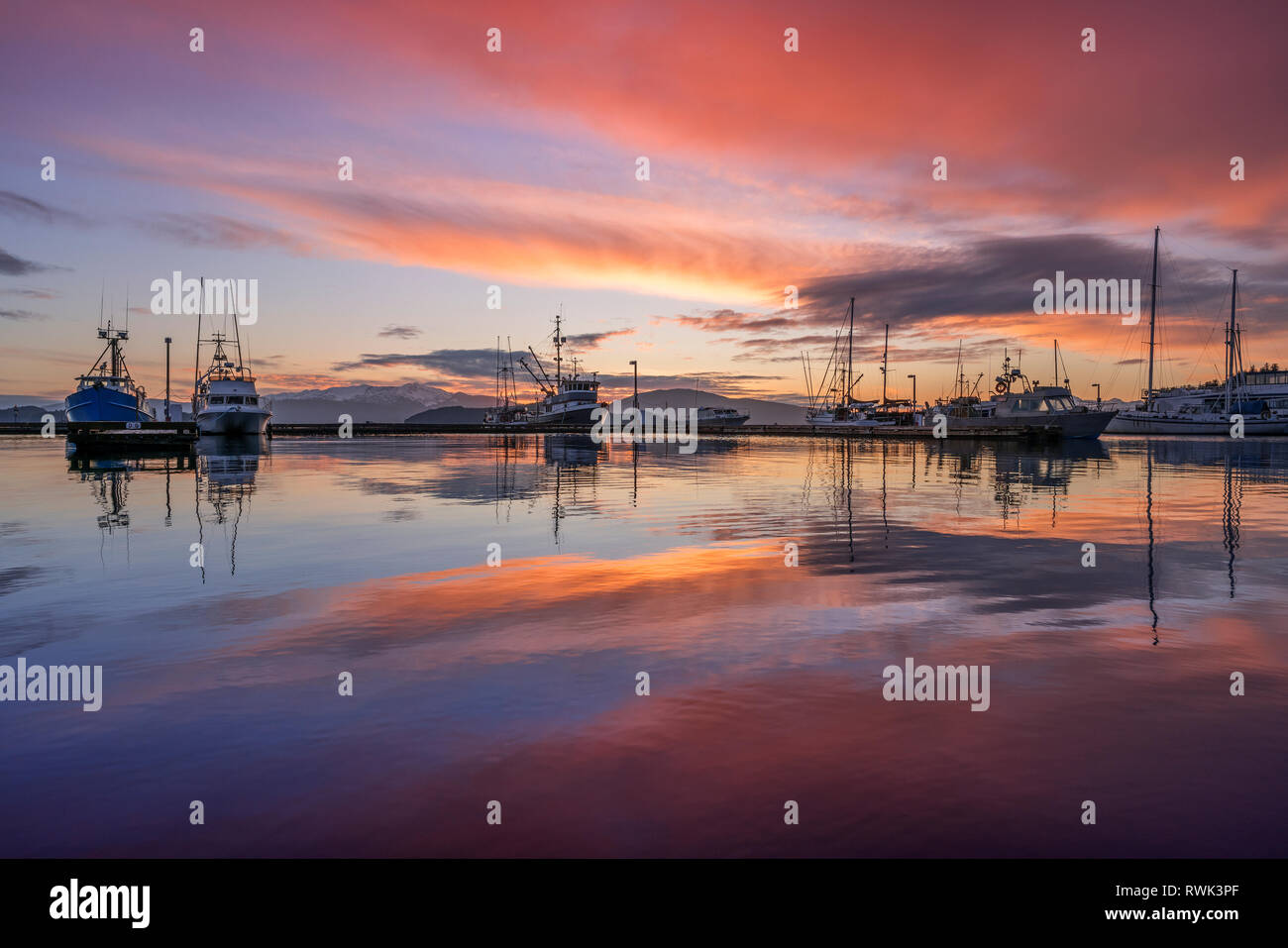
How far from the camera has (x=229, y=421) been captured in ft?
271

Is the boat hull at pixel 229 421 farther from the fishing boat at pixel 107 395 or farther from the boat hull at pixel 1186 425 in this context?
the boat hull at pixel 1186 425

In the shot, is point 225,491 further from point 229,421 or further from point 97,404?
point 97,404

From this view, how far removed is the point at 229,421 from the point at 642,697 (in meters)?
89.0

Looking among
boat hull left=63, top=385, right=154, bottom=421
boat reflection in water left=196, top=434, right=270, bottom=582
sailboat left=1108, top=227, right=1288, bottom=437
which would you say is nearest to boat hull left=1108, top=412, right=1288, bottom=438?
sailboat left=1108, top=227, right=1288, bottom=437

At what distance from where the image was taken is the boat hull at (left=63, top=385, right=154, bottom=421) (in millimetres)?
86250

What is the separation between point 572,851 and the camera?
4895 mm

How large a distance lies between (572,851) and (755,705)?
2918 mm

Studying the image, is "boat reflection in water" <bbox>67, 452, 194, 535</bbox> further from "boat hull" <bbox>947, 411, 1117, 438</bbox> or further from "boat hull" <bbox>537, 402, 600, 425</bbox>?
"boat hull" <bbox>947, 411, 1117, 438</bbox>

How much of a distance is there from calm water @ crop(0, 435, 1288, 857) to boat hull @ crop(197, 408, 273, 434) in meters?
71.5

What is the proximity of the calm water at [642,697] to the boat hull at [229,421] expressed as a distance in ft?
235

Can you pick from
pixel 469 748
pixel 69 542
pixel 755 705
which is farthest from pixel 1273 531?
pixel 69 542

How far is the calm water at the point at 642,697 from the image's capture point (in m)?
5.21

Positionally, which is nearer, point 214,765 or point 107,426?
point 214,765
